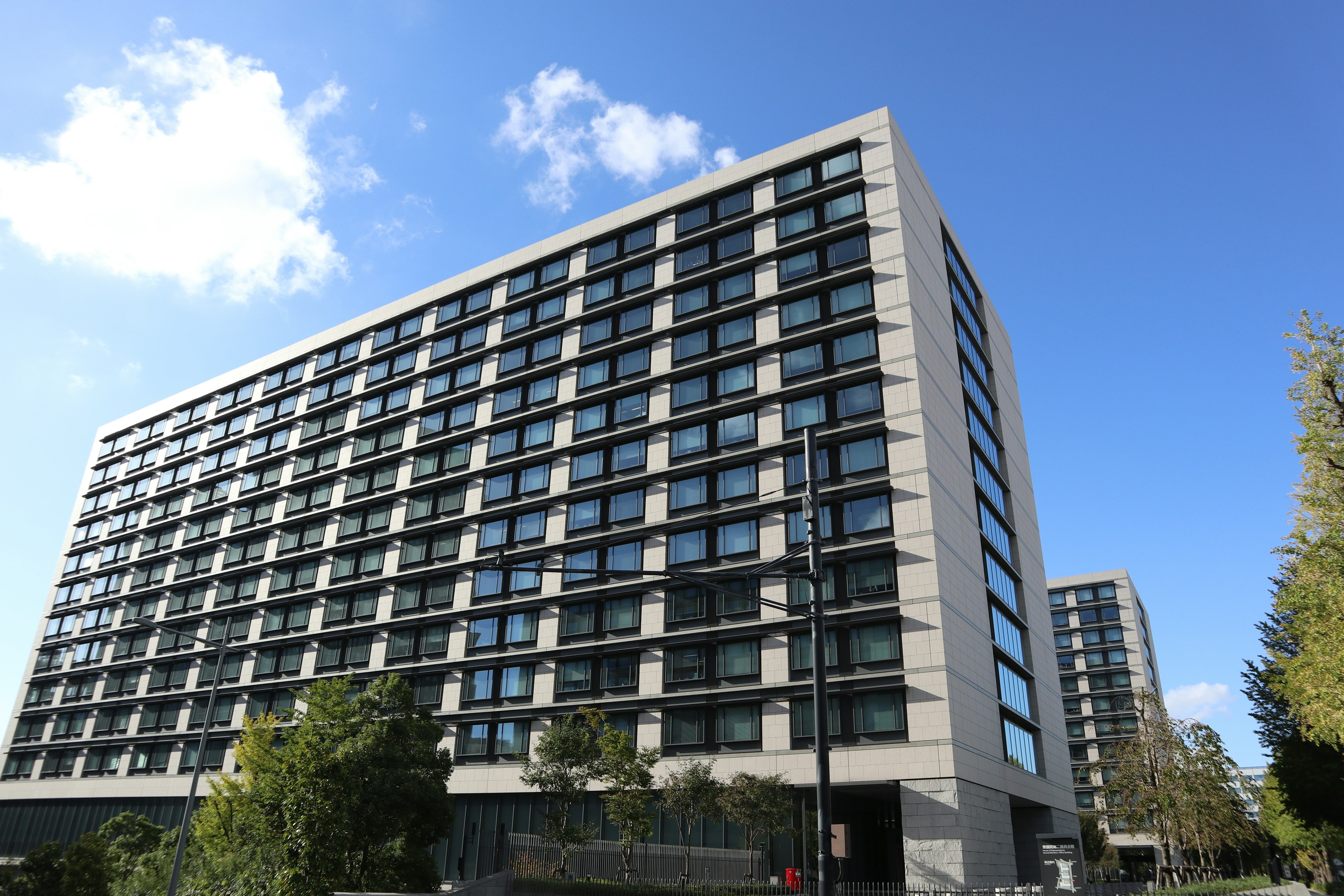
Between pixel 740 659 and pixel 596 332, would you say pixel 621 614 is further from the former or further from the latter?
pixel 596 332

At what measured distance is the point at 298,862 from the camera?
82.8 feet

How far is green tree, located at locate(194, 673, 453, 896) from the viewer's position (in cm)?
2550

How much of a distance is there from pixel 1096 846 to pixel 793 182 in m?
70.6

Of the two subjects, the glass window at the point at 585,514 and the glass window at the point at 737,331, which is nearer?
the glass window at the point at 737,331

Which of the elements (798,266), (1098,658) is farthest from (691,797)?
(1098,658)

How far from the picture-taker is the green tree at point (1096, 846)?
80000 mm

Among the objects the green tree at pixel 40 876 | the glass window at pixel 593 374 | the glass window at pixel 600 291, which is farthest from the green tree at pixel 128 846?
the glass window at pixel 600 291

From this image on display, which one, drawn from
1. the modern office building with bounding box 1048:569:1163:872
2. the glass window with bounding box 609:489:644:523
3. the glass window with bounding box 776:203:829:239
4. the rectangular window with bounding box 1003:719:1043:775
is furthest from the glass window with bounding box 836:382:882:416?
the modern office building with bounding box 1048:569:1163:872

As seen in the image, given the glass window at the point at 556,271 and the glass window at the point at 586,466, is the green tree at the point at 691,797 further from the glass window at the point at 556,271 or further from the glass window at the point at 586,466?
the glass window at the point at 556,271

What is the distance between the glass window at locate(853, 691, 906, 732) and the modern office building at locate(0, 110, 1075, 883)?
0.39 feet

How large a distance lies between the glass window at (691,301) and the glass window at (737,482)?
35.8 ft

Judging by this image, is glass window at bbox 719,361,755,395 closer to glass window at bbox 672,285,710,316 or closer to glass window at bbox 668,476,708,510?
glass window at bbox 672,285,710,316

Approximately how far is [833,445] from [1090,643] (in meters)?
89.7

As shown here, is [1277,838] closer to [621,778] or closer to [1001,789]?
[1001,789]
